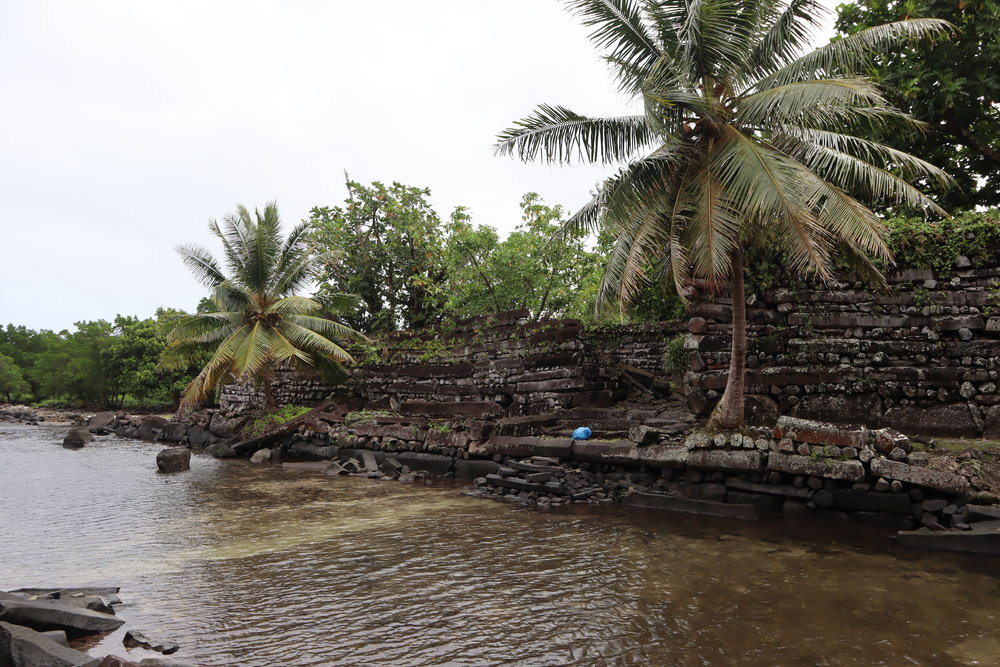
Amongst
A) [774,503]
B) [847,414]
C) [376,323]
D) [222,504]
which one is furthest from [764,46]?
[376,323]

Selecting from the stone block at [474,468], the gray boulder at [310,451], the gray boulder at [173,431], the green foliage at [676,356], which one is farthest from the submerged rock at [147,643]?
the gray boulder at [173,431]

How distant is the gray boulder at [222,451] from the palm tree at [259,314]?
1.78 m

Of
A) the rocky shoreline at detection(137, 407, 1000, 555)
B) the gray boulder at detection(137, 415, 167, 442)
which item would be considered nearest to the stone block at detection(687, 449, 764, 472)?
the rocky shoreline at detection(137, 407, 1000, 555)

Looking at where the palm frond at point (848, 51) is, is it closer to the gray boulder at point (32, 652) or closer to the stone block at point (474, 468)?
the stone block at point (474, 468)

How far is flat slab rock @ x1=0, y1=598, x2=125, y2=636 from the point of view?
4.59 meters

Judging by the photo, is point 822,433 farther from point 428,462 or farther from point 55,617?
point 55,617

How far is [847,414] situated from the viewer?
10.0 meters

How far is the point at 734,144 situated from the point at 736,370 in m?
3.53

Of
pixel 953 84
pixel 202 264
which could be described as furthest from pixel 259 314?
pixel 953 84

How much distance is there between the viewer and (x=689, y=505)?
30.1 ft

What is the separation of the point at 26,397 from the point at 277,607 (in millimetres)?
61240

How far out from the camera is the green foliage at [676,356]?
1404 centimetres

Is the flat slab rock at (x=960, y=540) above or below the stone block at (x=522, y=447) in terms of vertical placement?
below

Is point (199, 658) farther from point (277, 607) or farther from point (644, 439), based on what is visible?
point (644, 439)
